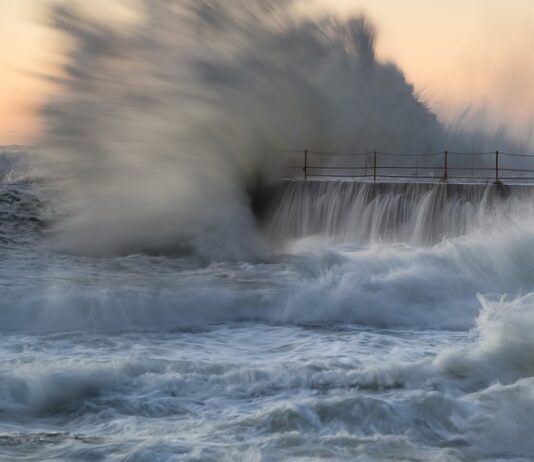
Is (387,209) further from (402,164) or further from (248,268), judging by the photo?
(402,164)

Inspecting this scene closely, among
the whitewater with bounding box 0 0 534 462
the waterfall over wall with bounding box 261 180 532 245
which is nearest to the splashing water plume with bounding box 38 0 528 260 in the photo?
the whitewater with bounding box 0 0 534 462

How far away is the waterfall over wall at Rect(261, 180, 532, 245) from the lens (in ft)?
52.1

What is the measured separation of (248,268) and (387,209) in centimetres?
325

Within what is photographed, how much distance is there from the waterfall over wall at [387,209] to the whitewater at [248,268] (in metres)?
0.04

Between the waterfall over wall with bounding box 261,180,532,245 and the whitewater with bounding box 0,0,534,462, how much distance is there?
4 centimetres

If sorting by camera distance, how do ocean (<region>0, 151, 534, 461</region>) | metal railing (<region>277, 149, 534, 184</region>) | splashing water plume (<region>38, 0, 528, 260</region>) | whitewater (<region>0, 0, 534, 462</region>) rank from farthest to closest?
1. metal railing (<region>277, 149, 534, 184</region>)
2. splashing water plume (<region>38, 0, 528, 260</region>)
3. whitewater (<region>0, 0, 534, 462</region>)
4. ocean (<region>0, 151, 534, 461</region>)

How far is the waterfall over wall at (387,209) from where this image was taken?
15.9 m

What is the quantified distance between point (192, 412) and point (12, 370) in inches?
68.0

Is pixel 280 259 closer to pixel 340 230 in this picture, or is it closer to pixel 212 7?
pixel 340 230

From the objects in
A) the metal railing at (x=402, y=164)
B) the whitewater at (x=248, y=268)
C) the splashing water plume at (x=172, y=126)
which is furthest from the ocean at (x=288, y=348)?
the metal railing at (x=402, y=164)

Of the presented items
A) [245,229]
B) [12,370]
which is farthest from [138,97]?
[12,370]

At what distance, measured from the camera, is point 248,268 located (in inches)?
591

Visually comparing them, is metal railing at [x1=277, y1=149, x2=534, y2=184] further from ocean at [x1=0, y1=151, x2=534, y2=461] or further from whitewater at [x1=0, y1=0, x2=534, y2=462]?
ocean at [x1=0, y1=151, x2=534, y2=461]

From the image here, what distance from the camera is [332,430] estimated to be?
20.9ft
